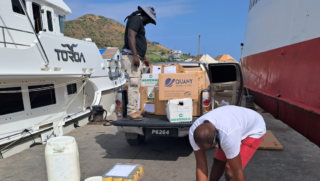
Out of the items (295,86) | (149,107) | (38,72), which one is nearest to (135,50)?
(149,107)

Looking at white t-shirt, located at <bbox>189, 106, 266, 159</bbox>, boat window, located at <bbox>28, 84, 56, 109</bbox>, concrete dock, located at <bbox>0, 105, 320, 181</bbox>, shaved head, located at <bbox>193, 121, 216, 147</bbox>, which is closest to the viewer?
shaved head, located at <bbox>193, 121, 216, 147</bbox>

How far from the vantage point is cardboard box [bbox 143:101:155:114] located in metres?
4.38

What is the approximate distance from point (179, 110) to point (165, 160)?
1.02 metres

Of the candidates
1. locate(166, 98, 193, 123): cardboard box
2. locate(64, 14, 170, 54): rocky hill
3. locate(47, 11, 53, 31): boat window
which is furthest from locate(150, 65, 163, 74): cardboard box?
locate(64, 14, 170, 54): rocky hill

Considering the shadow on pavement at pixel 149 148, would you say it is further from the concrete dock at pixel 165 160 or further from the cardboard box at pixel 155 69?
the cardboard box at pixel 155 69

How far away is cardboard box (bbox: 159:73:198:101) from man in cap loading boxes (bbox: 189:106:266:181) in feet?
5.22

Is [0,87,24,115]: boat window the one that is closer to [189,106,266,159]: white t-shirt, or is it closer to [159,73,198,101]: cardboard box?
[159,73,198,101]: cardboard box

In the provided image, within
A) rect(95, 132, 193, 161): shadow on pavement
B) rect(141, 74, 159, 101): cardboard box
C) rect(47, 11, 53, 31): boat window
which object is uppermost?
rect(47, 11, 53, 31): boat window

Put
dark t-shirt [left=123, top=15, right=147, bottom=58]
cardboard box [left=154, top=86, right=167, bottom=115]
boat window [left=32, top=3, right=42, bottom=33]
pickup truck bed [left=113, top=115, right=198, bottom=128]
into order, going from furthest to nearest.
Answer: boat window [left=32, top=3, right=42, bottom=33] < cardboard box [left=154, top=86, right=167, bottom=115] < dark t-shirt [left=123, top=15, right=147, bottom=58] < pickup truck bed [left=113, top=115, right=198, bottom=128]

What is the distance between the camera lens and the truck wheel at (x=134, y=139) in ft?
14.2

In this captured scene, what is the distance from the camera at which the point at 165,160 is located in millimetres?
3975

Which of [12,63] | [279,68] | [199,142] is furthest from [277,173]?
[12,63]

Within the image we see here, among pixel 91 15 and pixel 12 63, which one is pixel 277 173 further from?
pixel 91 15

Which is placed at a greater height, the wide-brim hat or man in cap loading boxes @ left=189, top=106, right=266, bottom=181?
the wide-brim hat
